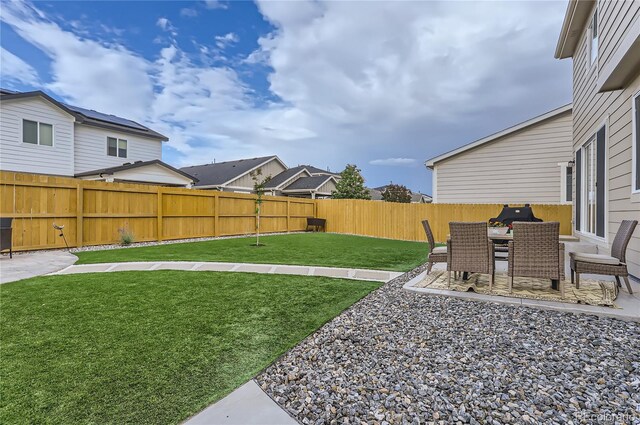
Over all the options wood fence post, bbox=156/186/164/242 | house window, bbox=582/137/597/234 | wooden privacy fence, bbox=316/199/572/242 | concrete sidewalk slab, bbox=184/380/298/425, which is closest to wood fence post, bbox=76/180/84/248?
wood fence post, bbox=156/186/164/242

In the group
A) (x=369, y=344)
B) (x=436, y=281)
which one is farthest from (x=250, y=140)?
(x=369, y=344)

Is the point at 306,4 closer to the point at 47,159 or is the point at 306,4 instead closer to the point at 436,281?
Answer: the point at 436,281

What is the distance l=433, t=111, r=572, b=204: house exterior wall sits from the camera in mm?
12383

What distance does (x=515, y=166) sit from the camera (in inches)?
513

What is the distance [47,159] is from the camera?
13922 millimetres

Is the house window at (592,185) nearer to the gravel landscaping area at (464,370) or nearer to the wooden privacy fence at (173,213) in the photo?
the wooden privacy fence at (173,213)

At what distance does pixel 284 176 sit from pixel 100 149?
1321 centimetres

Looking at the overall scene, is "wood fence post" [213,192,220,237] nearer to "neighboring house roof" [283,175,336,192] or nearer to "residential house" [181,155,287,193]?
"residential house" [181,155,287,193]

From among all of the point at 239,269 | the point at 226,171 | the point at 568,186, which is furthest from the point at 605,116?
the point at 226,171

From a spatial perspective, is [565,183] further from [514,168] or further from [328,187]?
[328,187]

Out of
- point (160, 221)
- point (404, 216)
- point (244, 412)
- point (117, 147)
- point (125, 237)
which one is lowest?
point (244, 412)

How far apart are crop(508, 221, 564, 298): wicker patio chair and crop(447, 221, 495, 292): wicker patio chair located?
299 mm

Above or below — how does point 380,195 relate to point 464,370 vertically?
above

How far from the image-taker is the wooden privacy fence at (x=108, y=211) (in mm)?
8258
